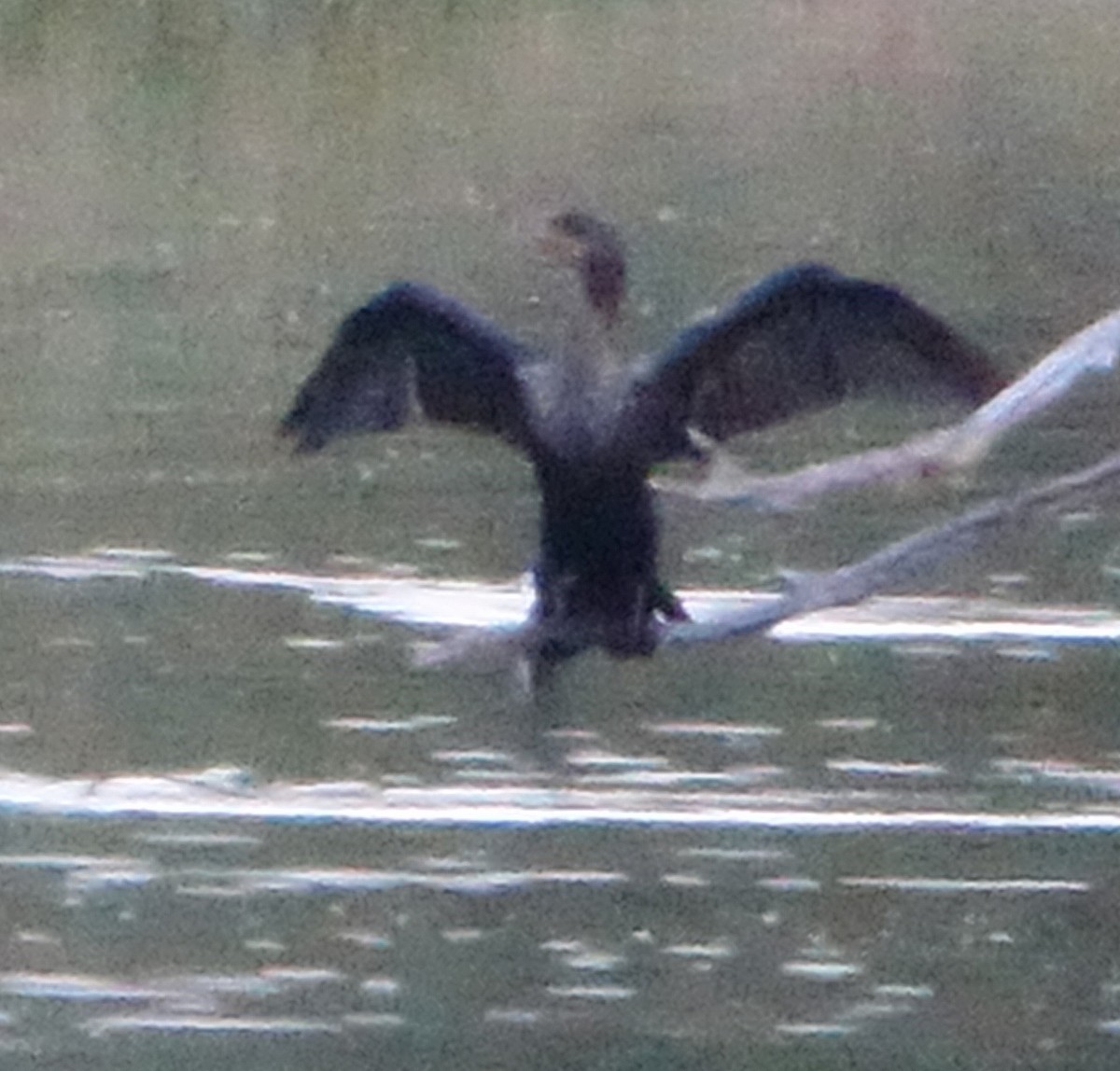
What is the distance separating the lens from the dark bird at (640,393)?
2930 millimetres

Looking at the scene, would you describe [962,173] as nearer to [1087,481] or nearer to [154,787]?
[154,787]

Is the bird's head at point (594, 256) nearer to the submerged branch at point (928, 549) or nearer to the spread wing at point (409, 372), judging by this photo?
the spread wing at point (409, 372)

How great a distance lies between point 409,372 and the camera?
3141 millimetres

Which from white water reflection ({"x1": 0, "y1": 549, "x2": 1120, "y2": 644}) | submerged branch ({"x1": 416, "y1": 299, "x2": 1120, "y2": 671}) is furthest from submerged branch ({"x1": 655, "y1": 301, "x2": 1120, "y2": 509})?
white water reflection ({"x1": 0, "y1": 549, "x2": 1120, "y2": 644})

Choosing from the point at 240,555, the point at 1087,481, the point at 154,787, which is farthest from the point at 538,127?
the point at 1087,481

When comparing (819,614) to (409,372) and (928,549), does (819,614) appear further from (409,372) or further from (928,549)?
(928,549)

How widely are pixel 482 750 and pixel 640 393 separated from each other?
1.37 metres

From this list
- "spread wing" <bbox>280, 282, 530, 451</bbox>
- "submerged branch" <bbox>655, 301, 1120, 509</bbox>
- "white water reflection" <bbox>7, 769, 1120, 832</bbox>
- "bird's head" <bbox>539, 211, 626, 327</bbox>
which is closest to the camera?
"submerged branch" <bbox>655, 301, 1120, 509</bbox>

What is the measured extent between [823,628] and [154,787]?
2.83 feet

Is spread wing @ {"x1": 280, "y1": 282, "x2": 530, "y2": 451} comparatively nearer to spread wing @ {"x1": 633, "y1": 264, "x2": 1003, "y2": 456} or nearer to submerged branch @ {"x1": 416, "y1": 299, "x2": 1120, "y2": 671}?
spread wing @ {"x1": 633, "y1": 264, "x2": 1003, "y2": 456}

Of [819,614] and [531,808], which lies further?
[819,614]

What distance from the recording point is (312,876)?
4.05m

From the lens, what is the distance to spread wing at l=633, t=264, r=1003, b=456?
116 inches

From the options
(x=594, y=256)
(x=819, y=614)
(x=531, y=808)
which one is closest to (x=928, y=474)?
(x=594, y=256)
